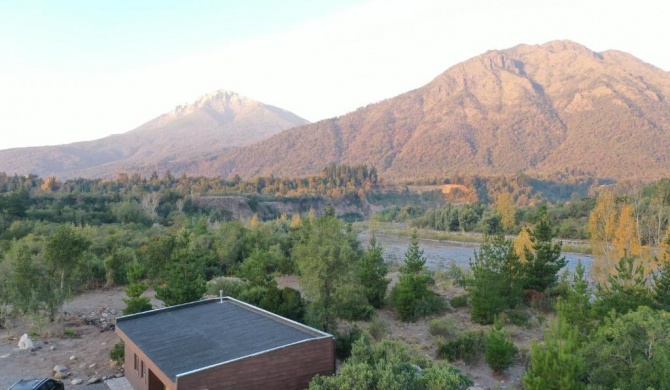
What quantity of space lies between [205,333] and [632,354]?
8813 millimetres

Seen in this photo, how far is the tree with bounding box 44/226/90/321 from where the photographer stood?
52.4 ft

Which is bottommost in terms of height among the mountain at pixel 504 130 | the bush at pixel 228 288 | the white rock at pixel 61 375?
the white rock at pixel 61 375

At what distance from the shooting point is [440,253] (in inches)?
1602

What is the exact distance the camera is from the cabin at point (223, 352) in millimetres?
8719

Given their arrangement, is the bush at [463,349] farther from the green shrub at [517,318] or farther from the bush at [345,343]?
the green shrub at [517,318]

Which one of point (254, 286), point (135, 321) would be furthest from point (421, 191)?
point (135, 321)

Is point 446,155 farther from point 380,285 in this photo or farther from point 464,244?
point 380,285

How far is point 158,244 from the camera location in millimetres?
23078

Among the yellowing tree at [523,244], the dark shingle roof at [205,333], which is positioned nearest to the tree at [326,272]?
the dark shingle roof at [205,333]

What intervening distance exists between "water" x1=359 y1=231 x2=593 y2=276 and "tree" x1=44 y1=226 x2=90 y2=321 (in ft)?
69.1

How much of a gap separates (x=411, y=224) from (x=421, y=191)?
25.8m

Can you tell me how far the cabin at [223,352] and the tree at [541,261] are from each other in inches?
490

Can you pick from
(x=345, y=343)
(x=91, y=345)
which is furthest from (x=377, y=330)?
(x=91, y=345)

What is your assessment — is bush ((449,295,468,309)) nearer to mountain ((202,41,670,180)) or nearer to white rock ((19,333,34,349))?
white rock ((19,333,34,349))
